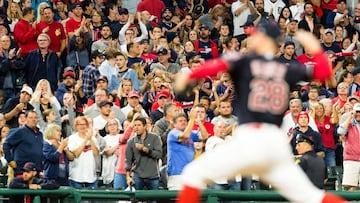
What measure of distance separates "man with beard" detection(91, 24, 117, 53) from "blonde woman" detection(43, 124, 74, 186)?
5006 mm

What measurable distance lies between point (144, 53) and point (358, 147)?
16.7 feet

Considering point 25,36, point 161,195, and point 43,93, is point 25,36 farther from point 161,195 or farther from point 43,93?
point 161,195

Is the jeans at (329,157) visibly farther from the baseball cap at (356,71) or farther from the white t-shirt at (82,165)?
the white t-shirt at (82,165)

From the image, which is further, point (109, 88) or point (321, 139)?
point (109, 88)

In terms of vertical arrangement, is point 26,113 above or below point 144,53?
below

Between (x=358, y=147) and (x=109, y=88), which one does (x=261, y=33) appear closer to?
(x=358, y=147)

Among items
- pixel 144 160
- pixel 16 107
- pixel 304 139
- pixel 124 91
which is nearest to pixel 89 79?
pixel 124 91

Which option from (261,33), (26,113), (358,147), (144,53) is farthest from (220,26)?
(261,33)

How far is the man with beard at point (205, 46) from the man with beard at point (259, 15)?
0.99 meters

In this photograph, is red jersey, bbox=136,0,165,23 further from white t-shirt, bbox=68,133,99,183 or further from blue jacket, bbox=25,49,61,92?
white t-shirt, bbox=68,133,99,183

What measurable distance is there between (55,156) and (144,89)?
13.4 feet

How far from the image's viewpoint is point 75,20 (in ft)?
71.1

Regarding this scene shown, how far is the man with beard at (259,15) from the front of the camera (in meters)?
22.5

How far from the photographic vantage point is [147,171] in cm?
1598
